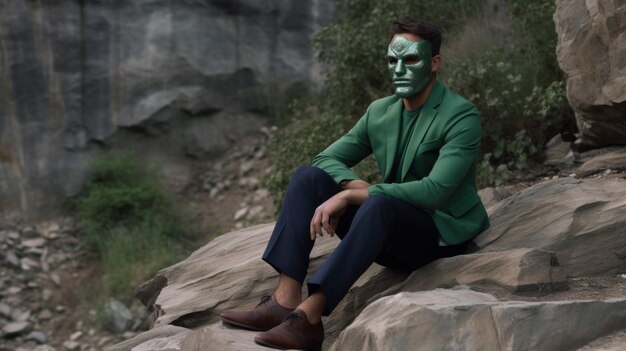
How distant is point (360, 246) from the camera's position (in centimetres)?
416

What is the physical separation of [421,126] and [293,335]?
119cm

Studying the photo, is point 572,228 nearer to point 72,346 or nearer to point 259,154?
point 72,346

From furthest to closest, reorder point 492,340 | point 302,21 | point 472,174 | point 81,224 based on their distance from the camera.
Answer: point 302,21, point 81,224, point 472,174, point 492,340

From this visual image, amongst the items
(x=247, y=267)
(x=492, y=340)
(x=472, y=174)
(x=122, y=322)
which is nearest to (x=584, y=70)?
(x=472, y=174)

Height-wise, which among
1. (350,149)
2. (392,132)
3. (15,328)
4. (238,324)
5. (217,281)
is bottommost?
(15,328)

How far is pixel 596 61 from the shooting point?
232 inches

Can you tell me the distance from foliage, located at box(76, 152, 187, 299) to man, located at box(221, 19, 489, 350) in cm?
609

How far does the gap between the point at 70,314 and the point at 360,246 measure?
7.08m

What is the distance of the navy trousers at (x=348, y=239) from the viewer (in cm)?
416

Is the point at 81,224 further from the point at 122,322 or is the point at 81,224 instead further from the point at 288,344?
the point at 288,344

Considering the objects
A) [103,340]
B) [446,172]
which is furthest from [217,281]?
[103,340]

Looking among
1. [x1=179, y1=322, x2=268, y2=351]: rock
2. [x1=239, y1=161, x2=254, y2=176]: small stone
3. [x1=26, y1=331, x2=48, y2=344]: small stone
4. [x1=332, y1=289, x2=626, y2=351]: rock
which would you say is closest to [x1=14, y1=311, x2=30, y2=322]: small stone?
[x1=26, y1=331, x2=48, y2=344]: small stone

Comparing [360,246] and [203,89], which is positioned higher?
[360,246]

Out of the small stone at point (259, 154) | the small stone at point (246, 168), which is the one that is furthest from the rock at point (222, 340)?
the small stone at point (259, 154)
